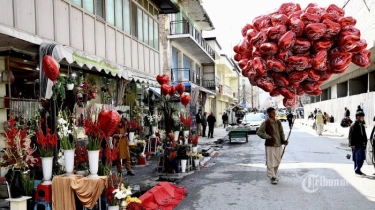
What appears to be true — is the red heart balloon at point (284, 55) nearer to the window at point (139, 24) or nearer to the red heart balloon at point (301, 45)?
the red heart balloon at point (301, 45)

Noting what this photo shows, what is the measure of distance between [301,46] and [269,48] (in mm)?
431

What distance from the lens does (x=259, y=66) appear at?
480cm

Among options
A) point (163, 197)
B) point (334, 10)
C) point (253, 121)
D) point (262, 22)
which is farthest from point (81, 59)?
point (253, 121)

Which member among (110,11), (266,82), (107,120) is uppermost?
(110,11)

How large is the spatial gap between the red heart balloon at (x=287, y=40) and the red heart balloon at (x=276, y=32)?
6 cm

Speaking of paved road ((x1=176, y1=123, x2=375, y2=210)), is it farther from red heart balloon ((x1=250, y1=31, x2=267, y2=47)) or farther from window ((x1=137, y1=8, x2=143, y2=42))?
window ((x1=137, y1=8, x2=143, y2=42))

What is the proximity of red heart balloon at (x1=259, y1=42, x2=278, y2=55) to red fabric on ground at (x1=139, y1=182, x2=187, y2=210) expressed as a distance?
12.4ft

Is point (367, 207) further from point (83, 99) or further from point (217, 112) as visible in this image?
point (217, 112)

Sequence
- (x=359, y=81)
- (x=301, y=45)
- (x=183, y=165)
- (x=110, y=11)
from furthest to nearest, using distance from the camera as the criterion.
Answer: (x=359, y=81) → (x=110, y=11) → (x=183, y=165) → (x=301, y=45)

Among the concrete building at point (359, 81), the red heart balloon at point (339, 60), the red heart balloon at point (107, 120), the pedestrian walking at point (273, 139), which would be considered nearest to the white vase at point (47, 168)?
the red heart balloon at point (107, 120)

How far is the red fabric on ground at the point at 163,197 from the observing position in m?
6.77

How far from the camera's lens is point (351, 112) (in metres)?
25.0

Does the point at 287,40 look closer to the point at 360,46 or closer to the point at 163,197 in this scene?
the point at 360,46

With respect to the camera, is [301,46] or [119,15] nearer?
[301,46]
